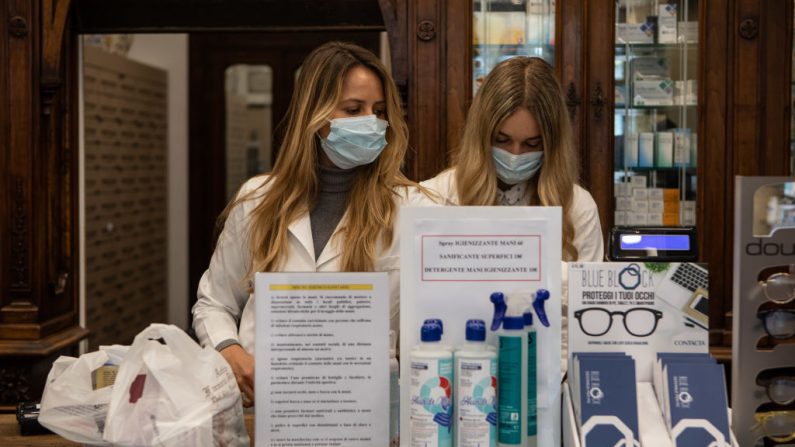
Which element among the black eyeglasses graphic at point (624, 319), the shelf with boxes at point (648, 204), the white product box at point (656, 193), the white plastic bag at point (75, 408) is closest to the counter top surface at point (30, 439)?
the white plastic bag at point (75, 408)

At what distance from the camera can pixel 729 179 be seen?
13.1 feet

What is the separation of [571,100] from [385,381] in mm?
2419

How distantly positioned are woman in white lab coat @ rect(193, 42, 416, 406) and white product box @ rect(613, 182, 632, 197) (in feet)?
6.22

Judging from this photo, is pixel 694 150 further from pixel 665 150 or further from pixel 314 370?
pixel 314 370

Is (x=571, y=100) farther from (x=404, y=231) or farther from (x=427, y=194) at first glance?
(x=404, y=231)

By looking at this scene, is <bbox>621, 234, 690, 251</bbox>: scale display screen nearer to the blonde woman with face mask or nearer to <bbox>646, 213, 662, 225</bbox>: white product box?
the blonde woman with face mask

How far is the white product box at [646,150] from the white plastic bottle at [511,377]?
256cm

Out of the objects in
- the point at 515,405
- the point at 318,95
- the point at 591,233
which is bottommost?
the point at 515,405

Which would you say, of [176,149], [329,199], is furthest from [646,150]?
[176,149]

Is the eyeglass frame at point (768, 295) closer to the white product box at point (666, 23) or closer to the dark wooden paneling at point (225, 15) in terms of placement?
the white product box at point (666, 23)

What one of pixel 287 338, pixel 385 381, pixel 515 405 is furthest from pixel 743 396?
pixel 287 338

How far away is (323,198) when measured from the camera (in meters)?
2.42

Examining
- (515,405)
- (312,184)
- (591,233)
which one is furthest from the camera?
(591,233)

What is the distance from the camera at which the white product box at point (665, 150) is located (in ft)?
13.5
